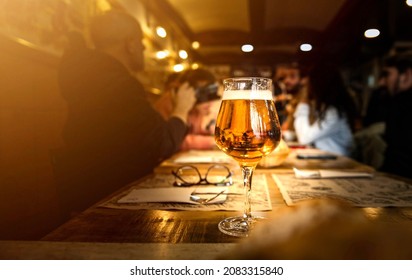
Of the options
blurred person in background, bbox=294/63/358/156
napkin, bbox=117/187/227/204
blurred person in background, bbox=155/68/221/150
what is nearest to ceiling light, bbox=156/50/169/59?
blurred person in background, bbox=155/68/221/150

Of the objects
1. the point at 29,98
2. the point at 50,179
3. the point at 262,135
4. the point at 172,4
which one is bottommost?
the point at 50,179

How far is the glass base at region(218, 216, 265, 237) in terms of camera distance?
0.53 metres

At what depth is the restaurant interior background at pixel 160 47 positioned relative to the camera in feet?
4.92

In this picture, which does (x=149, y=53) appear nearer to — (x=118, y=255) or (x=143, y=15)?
(x=143, y=15)

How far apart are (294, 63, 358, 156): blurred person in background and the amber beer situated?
2164mm

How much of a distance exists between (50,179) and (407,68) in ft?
10.4

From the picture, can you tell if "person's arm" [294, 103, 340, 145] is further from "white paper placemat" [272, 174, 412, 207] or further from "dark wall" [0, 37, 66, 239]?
"dark wall" [0, 37, 66, 239]

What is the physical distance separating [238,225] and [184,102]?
1.33m

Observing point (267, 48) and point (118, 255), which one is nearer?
point (118, 255)

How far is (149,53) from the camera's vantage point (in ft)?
13.3

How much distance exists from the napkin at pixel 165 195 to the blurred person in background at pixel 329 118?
208cm

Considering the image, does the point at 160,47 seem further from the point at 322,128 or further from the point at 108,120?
the point at 108,120

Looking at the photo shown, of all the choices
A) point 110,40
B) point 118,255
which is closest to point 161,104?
point 110,40

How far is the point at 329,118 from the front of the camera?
8.83ft
